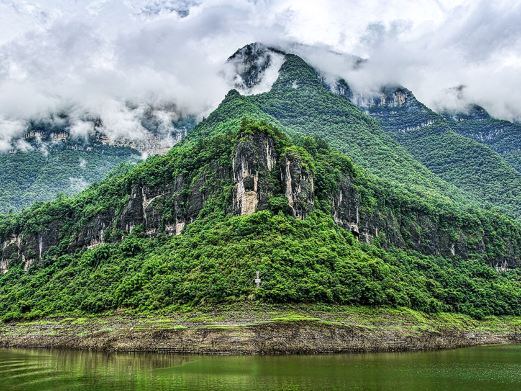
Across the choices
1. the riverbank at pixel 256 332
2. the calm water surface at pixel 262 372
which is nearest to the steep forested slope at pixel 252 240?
the riverbank at pixel 256 332

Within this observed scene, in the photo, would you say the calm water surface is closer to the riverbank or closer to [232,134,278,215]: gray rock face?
the riverbank

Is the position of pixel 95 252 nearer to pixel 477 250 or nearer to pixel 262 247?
pixel 262 247

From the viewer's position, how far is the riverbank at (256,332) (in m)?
85.2

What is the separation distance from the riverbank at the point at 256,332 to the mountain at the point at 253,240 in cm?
327

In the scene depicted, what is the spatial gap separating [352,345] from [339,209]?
4845cm

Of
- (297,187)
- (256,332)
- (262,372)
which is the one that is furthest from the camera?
(297,187)

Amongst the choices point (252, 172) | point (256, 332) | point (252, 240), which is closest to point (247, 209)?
point (252, 172)

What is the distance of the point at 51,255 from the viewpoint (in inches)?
5782

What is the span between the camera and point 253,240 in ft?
345

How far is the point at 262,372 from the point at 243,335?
2209 cm

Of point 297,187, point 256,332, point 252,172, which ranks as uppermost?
point 252,172

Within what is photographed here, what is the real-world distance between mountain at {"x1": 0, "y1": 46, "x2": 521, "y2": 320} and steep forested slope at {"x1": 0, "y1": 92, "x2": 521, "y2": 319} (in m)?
0.33

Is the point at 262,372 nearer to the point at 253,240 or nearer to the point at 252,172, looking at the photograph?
the point at 253,240

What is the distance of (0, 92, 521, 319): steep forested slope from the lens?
101 metres
